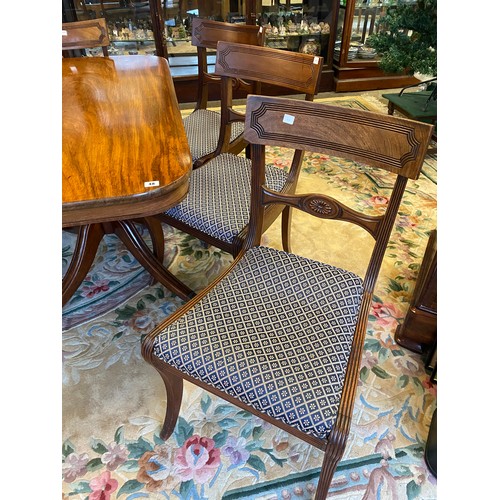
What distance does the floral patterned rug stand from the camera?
44.3 inches

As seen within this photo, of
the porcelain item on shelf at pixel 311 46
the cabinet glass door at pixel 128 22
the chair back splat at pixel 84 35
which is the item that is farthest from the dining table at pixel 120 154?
the porcelain item on shelf at pixel 311 46

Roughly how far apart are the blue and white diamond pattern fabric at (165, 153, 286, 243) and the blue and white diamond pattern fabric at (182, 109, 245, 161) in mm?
Answer: 135

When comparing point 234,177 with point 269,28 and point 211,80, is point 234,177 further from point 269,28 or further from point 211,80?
point 269,28

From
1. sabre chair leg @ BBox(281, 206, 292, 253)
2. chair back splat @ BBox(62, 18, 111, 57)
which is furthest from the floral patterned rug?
chair back splat @ BBox(62, 18, 111, 57)

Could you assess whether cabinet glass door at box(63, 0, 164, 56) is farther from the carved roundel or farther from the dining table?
the carved roundel

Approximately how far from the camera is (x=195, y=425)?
1.26m

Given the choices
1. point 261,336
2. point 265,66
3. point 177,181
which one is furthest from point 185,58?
point 261,336

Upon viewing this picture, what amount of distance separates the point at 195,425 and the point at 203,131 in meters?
1.29

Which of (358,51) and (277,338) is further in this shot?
(358,51)

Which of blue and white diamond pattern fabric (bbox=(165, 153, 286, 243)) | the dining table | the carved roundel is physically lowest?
blue and white diamond pattern fabric (bbox=(165, 153, 286, 243))

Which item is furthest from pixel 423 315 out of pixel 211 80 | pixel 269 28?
Result: pixel 269 28

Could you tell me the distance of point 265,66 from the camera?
4.75ft

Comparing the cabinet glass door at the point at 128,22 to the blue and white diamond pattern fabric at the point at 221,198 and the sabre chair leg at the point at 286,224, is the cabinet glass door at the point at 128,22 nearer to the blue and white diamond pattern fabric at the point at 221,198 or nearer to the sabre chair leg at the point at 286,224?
the blue and white diamond pattern fabric at the point at 221,198

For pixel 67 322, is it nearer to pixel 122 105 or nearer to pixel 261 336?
pixel 122 105
